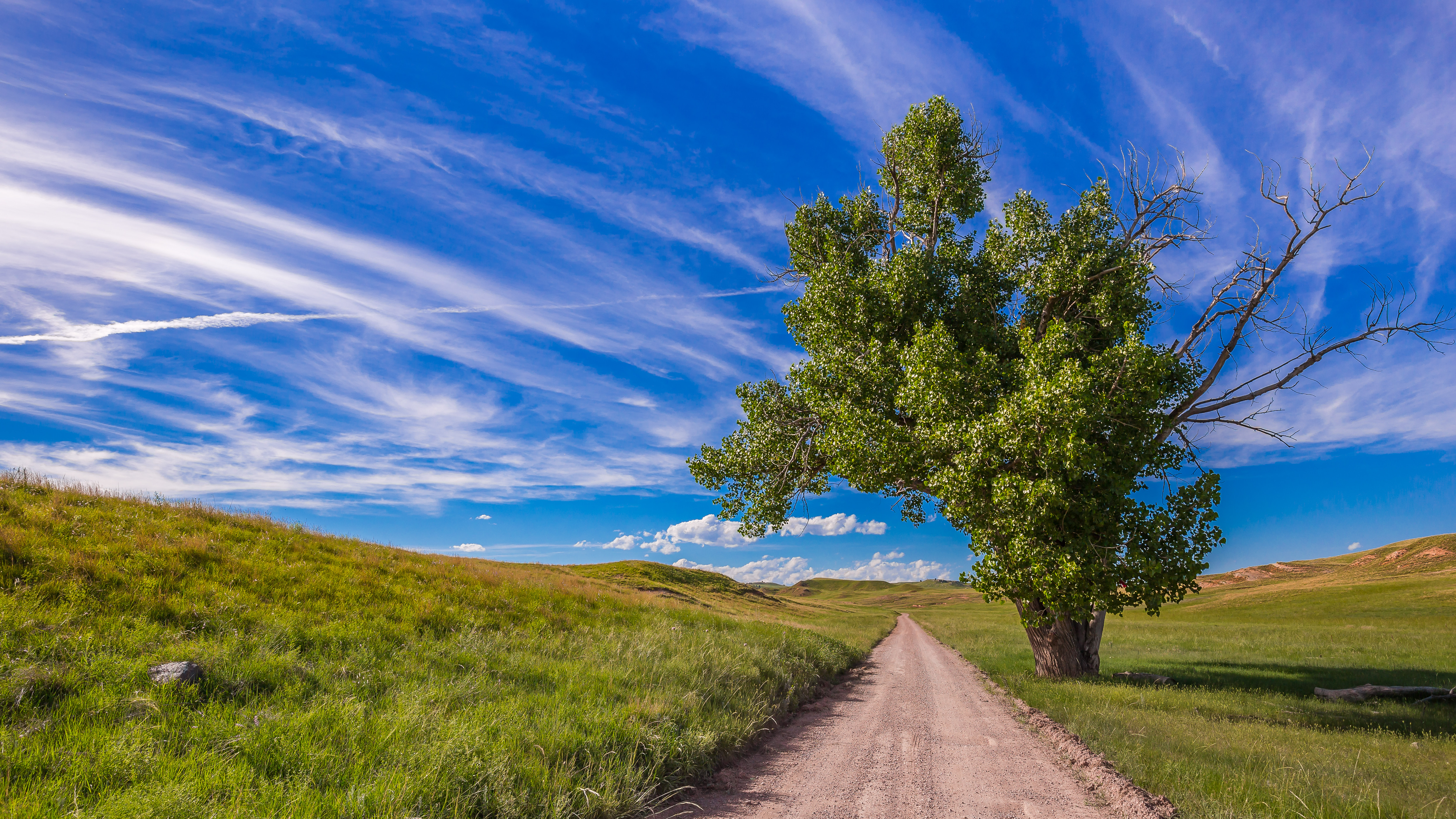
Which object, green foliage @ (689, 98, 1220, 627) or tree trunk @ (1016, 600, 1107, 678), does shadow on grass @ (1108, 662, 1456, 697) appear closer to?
tree trunk @ (1016, 600, 1107, 678)

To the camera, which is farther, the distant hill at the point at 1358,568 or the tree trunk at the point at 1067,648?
the distant hill at the point at 1358,568

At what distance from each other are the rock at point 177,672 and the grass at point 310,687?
0.13 metres

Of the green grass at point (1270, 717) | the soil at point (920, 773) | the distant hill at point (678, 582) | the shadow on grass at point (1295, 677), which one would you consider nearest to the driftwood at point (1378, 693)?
the green grass at point (1270, 717)

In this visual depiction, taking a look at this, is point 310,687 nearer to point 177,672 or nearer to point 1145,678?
point 177,672

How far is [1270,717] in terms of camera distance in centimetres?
1241

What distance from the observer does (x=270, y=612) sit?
10867mm

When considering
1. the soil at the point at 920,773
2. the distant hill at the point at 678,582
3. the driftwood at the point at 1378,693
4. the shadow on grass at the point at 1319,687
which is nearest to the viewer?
the soil at the point at 920,773

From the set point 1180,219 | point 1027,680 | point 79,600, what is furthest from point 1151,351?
point 79,600

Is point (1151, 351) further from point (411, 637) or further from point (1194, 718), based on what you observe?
point (411, 637)

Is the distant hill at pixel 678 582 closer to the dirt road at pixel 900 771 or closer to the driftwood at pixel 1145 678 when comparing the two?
the driftwood at pixel 1145 678

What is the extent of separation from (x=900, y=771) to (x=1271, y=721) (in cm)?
1112

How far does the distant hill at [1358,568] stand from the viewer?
68125 millimetres

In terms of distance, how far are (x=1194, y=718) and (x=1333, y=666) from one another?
2004 centimetres

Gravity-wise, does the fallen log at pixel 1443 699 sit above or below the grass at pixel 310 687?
below
